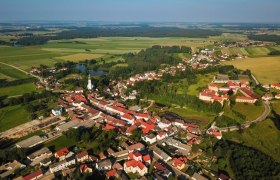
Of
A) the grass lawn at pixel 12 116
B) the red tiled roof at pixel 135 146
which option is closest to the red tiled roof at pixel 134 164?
the red tiled roof at pixel 135 146

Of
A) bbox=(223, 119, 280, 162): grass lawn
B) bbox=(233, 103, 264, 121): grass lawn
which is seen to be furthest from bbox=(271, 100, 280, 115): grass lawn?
bbox=(223, 119, 280, 162): grass lawn

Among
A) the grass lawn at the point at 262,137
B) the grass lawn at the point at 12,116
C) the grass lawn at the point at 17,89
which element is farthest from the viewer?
the grass lawn at the point at 17,89

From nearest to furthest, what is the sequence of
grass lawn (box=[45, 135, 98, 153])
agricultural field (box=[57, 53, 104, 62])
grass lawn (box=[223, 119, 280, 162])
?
grass lawn (box=[223, 119, 280, 162])
grass lawn (box=[45, 135, 98, 153])
agricultural field (box=[57, 53, 104, 62])

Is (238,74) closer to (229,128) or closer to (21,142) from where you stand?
(229,128)

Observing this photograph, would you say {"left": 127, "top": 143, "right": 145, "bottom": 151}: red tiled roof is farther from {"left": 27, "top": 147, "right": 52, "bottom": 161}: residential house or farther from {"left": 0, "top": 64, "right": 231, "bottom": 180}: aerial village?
{"left": 27, "top": 147, "right": 52, "bottom": 161}: residential house

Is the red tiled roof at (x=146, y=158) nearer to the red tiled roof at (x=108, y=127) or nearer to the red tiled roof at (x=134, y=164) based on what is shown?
the red tiled roof at (x=134, y=164)

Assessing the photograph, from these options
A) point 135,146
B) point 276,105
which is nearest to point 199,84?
point 276,105

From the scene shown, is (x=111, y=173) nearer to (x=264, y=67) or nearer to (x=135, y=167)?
(x=135, y=167)

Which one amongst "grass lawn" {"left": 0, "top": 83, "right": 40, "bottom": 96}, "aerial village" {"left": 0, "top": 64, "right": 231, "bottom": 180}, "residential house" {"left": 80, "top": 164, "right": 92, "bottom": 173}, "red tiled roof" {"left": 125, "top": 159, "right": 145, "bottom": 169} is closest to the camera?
"residential house" {"left": 80, "top": 164, "right": 92, "bottom": 173}
